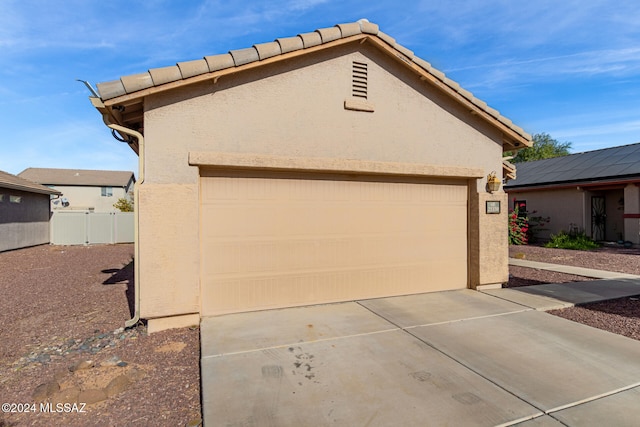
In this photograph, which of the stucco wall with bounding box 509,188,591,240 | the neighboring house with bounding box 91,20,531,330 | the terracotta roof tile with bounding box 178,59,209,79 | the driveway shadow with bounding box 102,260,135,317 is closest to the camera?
the terracotta roof tile with bounding box 178,59,209,79

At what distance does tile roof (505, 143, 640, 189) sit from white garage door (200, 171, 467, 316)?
528 inches

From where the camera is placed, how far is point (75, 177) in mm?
34406

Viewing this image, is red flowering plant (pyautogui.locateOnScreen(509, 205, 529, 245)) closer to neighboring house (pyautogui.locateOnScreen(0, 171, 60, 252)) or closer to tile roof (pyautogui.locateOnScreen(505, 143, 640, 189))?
tile roof (pyautogui.locateOnScreen(505, 143, 640, 189))

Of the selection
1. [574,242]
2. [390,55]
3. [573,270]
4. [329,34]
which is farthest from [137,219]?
[574,242]

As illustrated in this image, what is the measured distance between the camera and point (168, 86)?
4664 millimetres

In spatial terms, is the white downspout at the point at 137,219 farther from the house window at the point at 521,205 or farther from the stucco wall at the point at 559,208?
the stucco wall at the point at 559,208

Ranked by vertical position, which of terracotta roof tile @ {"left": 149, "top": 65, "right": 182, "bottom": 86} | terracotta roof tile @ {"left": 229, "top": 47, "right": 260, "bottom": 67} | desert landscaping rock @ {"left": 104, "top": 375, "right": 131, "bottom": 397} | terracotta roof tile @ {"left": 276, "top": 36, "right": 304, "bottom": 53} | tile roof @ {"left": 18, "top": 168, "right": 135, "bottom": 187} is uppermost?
tile roof @ {"left": 18, "top": 168, "right": 135, "bottom": 187}

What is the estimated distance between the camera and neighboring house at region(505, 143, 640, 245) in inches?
580

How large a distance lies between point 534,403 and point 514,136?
5463 millimetres

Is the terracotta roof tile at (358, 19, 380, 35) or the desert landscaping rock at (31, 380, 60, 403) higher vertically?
the terracotta roof tile at (358, 19, 380, 35)

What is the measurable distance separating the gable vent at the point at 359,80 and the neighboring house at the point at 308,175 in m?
0.02

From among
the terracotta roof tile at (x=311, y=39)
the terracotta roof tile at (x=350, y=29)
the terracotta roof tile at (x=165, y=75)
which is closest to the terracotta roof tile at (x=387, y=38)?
the terracotta roof tile at (x=350, y=29)

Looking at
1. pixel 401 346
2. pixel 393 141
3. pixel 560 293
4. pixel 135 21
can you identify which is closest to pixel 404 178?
pixel 393 141

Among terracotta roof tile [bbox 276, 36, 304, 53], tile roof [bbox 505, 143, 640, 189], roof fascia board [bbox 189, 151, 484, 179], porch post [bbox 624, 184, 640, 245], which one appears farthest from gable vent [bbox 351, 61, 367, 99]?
porch post [bbox 624, 184, 640, 245]
